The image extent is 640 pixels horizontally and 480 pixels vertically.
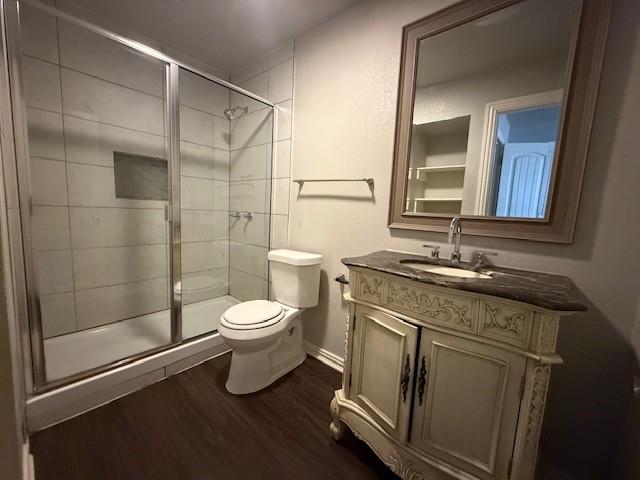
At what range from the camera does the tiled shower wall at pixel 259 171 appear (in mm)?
2025

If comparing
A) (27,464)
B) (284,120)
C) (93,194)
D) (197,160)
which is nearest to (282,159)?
(284,120)

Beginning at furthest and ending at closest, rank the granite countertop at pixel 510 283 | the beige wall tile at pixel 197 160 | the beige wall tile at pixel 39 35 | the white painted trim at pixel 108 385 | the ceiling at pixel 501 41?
the beige wall tile at pixel 197 160 → the beige wall tile at pixel 39 35 → the white painted trim at pixel 108 385 → the ceiling at pixel 501 41 → the granite countertop at pixel 510 283

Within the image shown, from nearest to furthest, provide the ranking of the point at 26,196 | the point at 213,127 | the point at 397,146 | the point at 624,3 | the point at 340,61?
the point at 624,3
the point at 26,196
the point at 397,146
the point at 340,61
the point at 213,127

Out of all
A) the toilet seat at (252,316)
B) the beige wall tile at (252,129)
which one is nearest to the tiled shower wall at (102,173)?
the beige wall tile at (252,129)

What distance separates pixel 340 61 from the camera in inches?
64.2

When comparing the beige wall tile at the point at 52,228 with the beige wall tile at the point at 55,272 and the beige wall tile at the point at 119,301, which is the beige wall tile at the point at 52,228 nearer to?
the beige wall tile at the point at 55,272

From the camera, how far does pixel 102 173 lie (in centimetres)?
189

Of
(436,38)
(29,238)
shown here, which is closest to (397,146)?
(436,38)

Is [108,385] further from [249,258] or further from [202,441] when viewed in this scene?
[249,258]

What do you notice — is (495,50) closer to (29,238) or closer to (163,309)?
(29,238)

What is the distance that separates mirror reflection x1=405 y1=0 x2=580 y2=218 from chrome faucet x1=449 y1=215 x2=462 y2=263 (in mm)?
126

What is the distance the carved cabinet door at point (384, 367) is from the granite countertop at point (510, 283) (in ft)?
0.66

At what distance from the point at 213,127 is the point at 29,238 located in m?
1.56

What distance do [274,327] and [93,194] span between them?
5.40 ft
